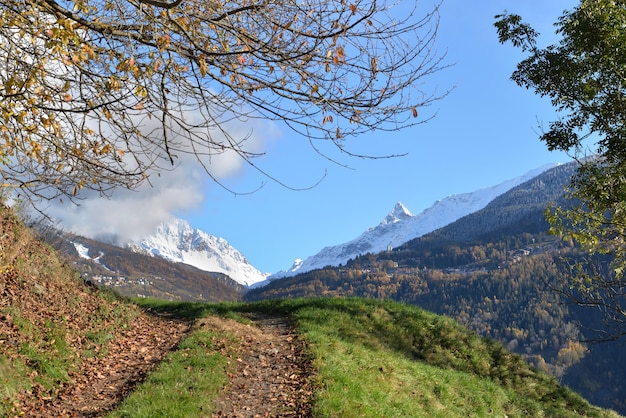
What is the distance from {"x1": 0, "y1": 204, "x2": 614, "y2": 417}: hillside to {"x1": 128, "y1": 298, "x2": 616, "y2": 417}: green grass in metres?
0.05

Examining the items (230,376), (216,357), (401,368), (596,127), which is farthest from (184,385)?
(596,127)

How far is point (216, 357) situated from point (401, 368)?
5.29m

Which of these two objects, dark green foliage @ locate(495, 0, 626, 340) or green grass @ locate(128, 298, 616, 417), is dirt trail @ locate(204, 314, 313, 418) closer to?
green grass @ locate(128, 298, 616, 417)

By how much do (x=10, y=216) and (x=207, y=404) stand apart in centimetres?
1189

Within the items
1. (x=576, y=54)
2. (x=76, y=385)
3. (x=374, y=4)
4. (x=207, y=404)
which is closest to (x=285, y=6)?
(x=374, y=4)

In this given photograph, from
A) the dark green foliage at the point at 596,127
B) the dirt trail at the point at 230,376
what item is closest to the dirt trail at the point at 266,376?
the dirt trail at the point at 230,376

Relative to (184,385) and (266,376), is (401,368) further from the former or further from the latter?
(184,385)

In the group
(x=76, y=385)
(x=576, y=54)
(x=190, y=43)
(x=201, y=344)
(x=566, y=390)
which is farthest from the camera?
(x=566, y=390)

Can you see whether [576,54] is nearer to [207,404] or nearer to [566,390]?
[566,390]

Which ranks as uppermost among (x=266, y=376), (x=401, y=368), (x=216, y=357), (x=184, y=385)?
(x=216, y=357)

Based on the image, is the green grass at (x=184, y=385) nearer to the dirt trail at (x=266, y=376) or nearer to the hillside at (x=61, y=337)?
the dirt trail at (x=266, y=376)

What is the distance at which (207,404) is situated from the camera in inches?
410

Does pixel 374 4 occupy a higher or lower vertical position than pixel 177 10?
lower

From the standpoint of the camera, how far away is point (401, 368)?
581 inches
